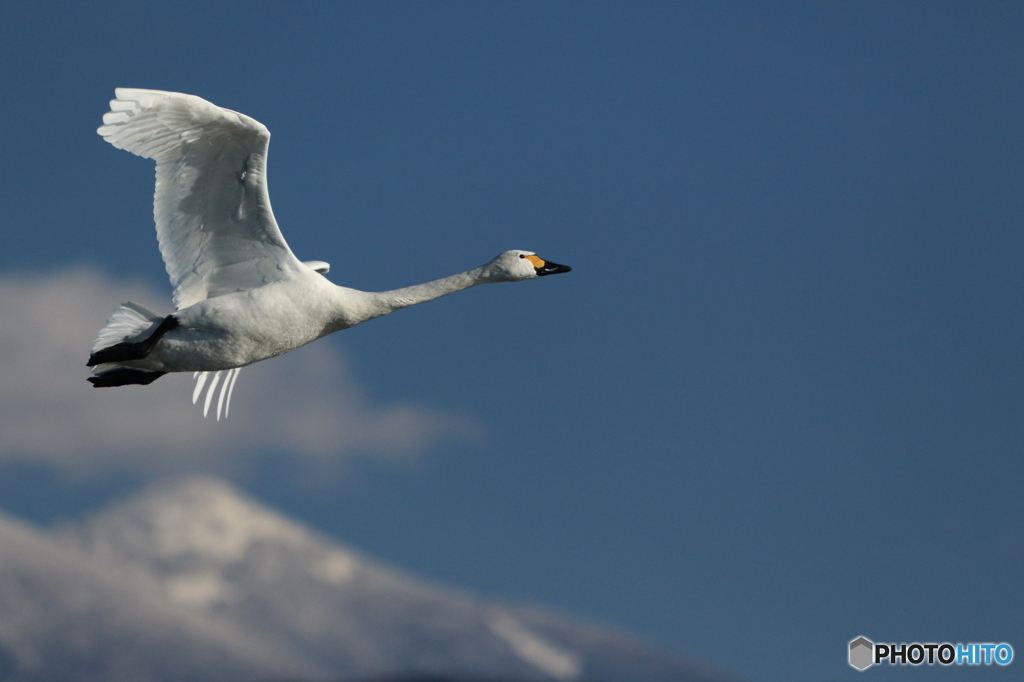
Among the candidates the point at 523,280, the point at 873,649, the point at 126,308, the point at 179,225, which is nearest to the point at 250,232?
the point at 179,225

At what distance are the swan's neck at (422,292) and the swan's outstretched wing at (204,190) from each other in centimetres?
135

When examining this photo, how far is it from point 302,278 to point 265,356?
134cm

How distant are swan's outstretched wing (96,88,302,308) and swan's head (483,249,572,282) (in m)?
3.27

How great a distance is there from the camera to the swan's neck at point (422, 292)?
19.8m

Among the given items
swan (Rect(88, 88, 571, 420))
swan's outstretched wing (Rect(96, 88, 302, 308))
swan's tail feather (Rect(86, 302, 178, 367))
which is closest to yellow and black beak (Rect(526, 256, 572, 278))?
swan (Rect(88, 88, 571, 420))

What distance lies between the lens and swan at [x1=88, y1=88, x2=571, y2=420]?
18.4m

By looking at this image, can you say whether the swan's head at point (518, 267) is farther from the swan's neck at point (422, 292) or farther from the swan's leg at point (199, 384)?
the swan's leg at point (199, 384)

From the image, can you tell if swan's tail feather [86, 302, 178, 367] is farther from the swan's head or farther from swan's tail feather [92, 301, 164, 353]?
the swan's head

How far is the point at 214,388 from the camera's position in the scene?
22062mm

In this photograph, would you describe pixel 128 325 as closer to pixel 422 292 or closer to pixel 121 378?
pixel 121 378

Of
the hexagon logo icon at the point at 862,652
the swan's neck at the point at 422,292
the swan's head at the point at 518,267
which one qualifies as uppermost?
the swan's head at the point at 518,267

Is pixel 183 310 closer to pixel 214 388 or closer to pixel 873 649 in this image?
pixel 214 388

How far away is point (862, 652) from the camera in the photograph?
87.6 feet

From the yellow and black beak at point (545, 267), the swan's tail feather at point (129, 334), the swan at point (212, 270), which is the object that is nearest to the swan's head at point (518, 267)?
the yellow and black beak at point (545, 267)
